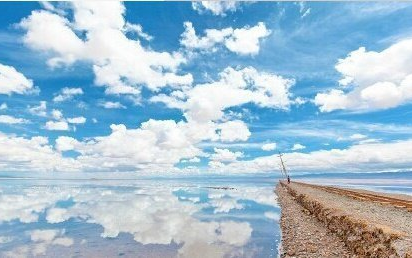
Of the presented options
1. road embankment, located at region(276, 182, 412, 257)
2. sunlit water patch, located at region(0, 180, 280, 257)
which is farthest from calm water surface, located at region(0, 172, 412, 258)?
road embankment, located at region(276, 182, 412, 257)

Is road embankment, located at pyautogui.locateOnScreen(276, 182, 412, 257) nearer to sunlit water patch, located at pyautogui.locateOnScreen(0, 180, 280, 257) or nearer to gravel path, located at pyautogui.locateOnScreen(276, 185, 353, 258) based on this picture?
gravel path, located at pyautogui.locateOnScreen(276, 185, 353, 258)

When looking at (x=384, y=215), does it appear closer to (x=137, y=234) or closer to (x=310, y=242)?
(x=310, y=242)

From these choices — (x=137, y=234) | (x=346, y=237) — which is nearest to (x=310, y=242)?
(x=346, y=237)

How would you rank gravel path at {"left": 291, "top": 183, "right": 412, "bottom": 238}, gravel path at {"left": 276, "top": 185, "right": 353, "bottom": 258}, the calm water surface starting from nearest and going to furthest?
gravel path at {"left": 276, "top": 185, "right": 353, "bottom": 258}
gravel path at {"left": 291, "top": 183, "right": 412, "bottom": 238}
the calm water surface

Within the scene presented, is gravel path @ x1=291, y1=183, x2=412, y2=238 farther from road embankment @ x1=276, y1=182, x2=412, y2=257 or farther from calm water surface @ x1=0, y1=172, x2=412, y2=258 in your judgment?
calm water surface @ x1=0, y1=172, x2=412, y2=258

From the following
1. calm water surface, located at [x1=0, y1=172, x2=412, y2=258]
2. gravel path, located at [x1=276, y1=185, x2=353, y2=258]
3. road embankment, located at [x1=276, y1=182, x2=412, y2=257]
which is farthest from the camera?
calm water surface, located at [x1=0, y1=172, x2=412, y2=258]

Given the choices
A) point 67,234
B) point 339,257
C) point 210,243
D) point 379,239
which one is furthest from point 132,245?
point 379,239

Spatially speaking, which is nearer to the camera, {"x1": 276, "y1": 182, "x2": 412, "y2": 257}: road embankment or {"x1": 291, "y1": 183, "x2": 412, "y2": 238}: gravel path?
{"x1": 276, "y1": 182, "x2": 412, "y2": 257}: road embankment

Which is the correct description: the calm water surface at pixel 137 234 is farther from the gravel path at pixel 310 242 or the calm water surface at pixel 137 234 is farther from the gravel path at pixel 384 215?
the gravel path at pixel 384 215

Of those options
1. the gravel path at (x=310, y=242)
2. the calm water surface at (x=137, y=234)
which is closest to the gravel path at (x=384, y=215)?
the gravel path at (x=310, y=242)

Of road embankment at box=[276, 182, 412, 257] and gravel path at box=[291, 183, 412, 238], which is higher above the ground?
gravel path at box=[291, 183, 412, 238]

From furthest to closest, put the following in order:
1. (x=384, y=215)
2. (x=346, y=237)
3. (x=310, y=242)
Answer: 1. (x=384, y=215)
2. (x=310, y=242)
3. (x=346, y=237)

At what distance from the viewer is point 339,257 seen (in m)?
23.6

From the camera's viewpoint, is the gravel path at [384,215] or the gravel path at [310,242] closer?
the gravel path at [310,242]
